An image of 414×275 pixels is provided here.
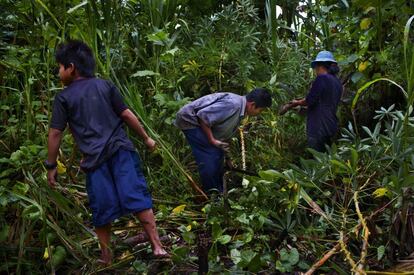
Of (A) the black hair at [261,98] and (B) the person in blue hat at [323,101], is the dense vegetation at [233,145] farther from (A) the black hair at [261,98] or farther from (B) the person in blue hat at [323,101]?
(A) the black hair at [261,98]

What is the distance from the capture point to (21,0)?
385 cm

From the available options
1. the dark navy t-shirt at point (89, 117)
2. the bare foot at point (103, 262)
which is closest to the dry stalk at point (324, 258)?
the bare foot at point (103, 262)

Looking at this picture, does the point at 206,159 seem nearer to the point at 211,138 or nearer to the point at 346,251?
the point at 211,138

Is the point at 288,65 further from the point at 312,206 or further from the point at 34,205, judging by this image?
the point at 34,205

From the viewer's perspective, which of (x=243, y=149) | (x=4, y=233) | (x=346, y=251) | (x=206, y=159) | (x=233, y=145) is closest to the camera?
(x=346, y=251)

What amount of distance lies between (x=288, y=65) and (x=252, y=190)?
7.19 feet

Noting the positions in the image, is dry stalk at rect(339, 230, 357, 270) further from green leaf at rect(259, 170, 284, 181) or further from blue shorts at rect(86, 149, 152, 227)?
blue shorts at rect(86, 149, 152, 227)

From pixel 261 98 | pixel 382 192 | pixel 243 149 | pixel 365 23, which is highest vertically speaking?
pixel 365 23

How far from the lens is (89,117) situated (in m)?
2.82

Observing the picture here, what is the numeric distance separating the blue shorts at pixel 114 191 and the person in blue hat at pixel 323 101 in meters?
2.08

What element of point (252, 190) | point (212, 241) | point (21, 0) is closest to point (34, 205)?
point (212, 241)

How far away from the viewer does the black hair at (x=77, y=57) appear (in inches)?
113

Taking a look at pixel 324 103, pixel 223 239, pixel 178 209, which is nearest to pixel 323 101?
pixel 324 103

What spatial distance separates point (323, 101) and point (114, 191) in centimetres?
232
